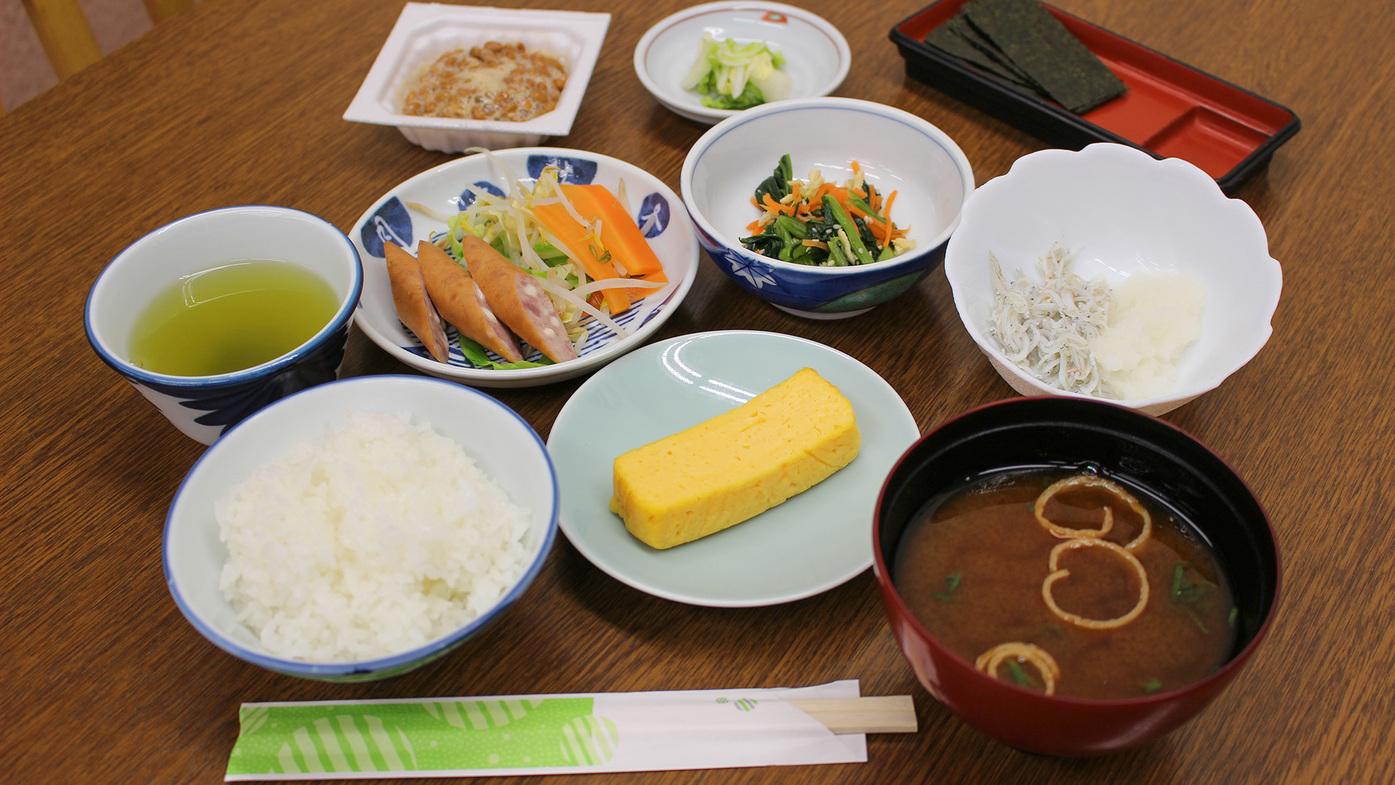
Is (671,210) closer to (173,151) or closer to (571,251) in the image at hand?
(571,251)

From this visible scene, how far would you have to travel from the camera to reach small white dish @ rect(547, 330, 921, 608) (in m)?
1.20

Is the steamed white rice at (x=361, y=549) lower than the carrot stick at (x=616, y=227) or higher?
higher

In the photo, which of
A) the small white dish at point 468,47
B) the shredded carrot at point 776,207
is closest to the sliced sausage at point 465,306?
the small white dish at point 468,47

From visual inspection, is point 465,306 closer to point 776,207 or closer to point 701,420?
point 701,420

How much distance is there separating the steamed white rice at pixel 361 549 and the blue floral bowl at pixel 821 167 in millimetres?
664

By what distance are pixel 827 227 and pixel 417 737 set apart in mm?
1123

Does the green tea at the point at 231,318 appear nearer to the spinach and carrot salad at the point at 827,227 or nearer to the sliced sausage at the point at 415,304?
the sliced sausage at the point at 415,304

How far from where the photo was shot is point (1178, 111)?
1988 mm

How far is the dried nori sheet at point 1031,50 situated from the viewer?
1991mm

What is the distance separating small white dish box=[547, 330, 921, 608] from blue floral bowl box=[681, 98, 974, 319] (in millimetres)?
144

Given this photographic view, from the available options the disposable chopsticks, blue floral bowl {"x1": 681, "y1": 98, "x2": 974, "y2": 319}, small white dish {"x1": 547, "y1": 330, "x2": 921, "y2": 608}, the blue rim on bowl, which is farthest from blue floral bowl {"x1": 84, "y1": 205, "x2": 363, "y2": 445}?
the disposable chopsticks

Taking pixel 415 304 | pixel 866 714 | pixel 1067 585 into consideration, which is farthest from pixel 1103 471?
pixel 415 304

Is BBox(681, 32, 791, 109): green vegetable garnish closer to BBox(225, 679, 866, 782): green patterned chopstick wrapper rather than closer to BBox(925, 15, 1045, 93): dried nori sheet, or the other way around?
BBox(925, 15, 1045, 93): dried nori sheet

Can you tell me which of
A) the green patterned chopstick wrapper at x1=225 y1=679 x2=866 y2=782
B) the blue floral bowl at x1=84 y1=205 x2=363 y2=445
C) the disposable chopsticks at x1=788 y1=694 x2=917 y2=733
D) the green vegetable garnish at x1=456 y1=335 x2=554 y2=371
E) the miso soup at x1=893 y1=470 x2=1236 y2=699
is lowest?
the disposable chopsticks at x1=788 y1=694 x2=917 y2=733
